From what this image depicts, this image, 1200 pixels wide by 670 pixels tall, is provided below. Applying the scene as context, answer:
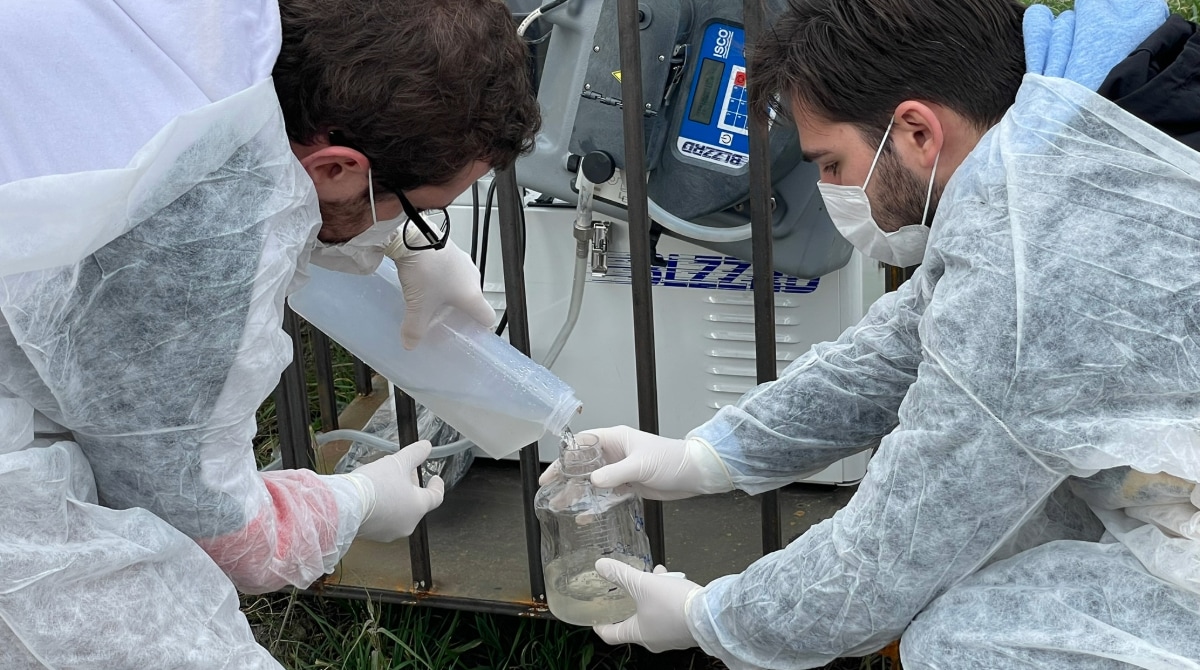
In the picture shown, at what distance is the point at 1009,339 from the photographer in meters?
1.50

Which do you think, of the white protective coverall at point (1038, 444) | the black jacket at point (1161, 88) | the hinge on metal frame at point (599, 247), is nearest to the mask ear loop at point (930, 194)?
the white protective coverall at point (1038, 444)

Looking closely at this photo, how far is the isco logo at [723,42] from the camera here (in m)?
2.52

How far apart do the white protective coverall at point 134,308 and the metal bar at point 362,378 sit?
85.2 inches

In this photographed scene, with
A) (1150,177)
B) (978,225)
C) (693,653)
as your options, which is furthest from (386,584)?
(1150,177)

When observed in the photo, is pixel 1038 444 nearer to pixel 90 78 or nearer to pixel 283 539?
pixel 283 539

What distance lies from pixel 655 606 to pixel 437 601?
3.12 ft

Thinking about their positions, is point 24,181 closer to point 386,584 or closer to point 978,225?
point 978,225

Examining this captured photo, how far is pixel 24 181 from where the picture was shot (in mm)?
1345

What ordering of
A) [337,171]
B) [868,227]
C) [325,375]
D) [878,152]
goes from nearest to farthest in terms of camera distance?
[337,171] < [878,152] < [868,227] < [325,375]

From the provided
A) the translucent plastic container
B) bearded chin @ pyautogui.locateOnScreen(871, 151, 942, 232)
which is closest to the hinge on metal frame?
the translucent plastic container

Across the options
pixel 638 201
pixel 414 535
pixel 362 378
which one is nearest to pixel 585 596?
pixel 414 535

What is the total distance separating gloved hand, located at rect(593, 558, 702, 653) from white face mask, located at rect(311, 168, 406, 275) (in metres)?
0.67

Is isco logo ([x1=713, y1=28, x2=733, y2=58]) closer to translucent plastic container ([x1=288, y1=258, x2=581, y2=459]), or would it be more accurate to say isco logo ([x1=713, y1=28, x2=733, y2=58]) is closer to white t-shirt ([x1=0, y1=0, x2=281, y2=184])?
translucent plastic container ([x1=288, y1=258, x2=581, y2=459])

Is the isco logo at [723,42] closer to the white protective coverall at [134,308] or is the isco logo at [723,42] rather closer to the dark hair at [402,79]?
the dark hair at [402,79]
